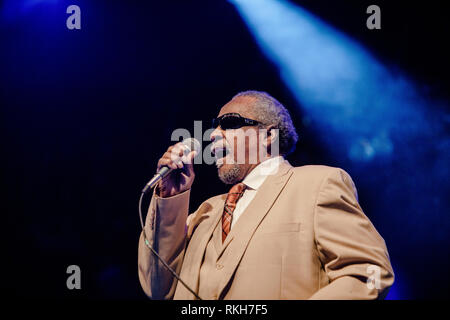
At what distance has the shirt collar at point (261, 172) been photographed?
86.3 inches

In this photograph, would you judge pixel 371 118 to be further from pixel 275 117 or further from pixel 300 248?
pixel 300 248

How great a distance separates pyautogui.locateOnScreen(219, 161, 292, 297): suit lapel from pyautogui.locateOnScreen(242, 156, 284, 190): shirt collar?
11 centimetres

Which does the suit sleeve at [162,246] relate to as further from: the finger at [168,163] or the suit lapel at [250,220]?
the suit lapel at [250,220]

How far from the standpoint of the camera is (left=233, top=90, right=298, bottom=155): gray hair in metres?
2.52

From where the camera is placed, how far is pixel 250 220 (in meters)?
1.87

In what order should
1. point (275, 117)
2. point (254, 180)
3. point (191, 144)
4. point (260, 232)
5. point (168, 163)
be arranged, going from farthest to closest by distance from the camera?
point (275, 117) < point (254, 180) < point (191, 144) < point (168, 163) < point (260, 232)

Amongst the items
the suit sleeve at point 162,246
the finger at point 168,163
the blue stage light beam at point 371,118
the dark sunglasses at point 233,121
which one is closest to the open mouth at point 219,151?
the dark sunglasses at point 233,121

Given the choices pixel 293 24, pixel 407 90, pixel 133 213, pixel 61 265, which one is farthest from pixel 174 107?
pixel 407 90

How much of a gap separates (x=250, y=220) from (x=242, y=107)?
2.95ft

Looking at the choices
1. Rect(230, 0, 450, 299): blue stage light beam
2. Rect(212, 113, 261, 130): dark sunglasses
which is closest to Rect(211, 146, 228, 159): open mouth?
Rect(212, 113, 261, 130): dark sunglasses

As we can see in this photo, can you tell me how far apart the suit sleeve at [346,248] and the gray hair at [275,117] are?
778 mm

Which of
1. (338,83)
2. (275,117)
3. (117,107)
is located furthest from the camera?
(117,107)

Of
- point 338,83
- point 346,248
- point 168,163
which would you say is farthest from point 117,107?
point 346,248

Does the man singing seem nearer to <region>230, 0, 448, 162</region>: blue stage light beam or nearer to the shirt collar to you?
the shirt collar
